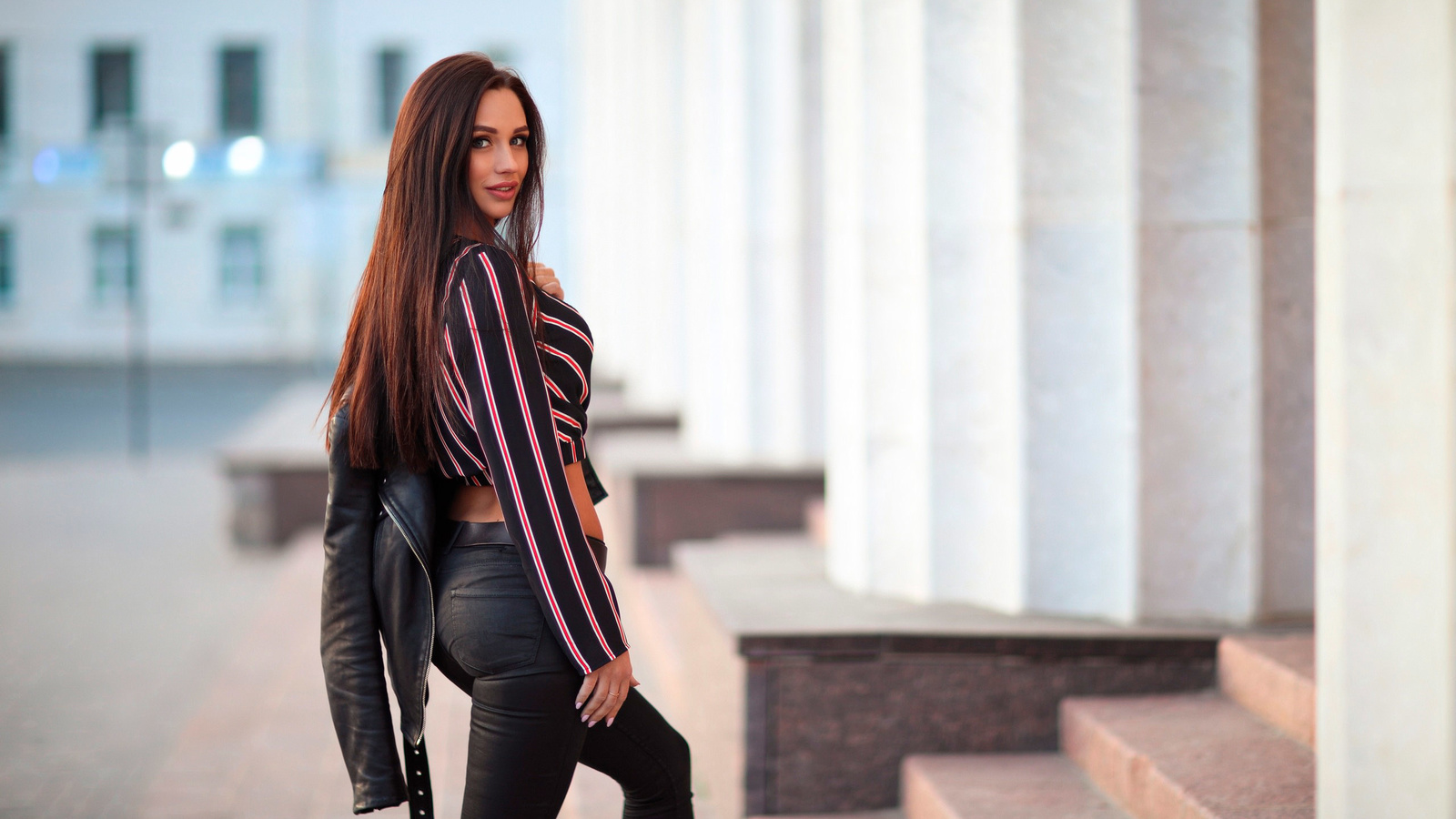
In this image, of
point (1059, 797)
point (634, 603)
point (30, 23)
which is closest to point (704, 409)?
point (634, 603)

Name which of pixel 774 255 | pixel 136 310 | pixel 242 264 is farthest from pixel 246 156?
pixel 774 255

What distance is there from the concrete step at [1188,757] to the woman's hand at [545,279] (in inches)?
70.1

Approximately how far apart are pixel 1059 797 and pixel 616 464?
5001 mm

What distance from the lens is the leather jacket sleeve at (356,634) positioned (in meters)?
2.48

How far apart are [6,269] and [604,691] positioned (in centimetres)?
4611

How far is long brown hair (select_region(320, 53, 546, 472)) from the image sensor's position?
7.88 ft

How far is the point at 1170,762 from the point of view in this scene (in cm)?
359

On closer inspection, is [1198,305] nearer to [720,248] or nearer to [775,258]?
[775,258]

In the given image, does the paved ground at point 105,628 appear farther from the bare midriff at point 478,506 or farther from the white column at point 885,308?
the bare midriff at point 478,506

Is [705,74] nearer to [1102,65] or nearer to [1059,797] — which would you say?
[1102,65]

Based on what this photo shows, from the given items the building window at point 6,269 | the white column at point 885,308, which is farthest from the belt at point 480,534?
the building window at point 6,269

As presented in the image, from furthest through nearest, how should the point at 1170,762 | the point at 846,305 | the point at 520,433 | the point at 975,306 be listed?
the point at 846,305 → the point at 975,306 → the point at 1170,762 → the point at 520,433

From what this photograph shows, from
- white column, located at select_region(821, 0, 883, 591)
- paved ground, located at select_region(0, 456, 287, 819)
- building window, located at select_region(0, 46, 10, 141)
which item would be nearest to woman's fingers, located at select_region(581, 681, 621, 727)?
white column, located at select_region(821, 0, 883, 591)

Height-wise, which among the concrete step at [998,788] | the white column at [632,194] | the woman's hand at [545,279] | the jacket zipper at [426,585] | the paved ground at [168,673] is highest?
the white column at [632,194]
